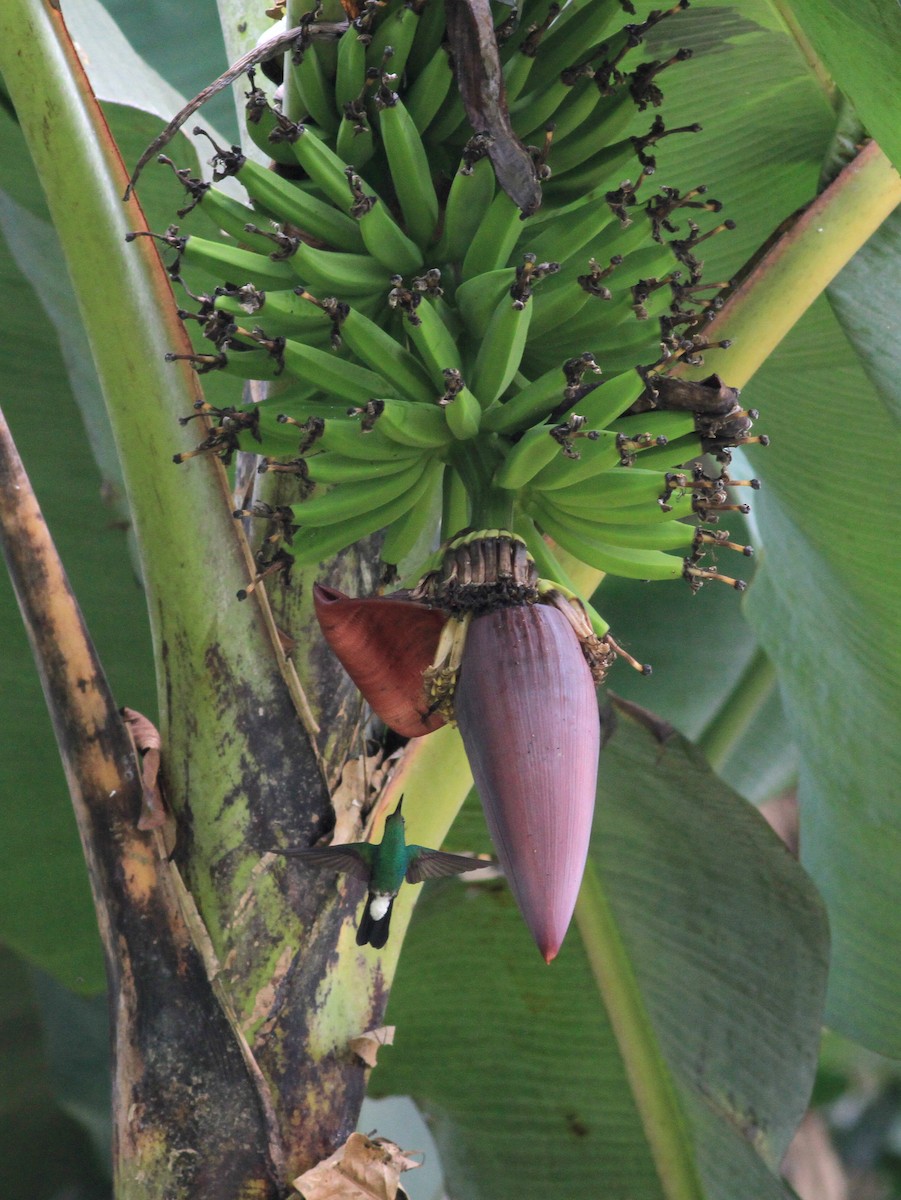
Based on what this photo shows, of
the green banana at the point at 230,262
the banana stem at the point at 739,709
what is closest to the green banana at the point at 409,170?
the green banana at the point at 230,262

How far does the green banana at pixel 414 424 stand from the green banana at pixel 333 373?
0.14ft

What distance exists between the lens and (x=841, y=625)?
146 centimetres

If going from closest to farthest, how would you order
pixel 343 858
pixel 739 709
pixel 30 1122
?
pixel 343 858
pixel 30 1122
pixel 739 709

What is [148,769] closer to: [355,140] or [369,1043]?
[369,1043]

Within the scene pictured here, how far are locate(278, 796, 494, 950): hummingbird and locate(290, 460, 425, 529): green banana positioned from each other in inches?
9.3

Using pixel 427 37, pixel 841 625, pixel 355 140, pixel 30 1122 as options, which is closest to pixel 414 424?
pixel 355 140

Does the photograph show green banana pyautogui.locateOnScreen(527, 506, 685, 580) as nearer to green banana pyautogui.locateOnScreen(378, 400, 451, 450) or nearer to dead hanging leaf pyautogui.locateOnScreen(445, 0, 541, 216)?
green banana pyautogui.locateOnScreen(378, 400, 451, 450)

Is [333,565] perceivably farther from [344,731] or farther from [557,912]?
[557,912]

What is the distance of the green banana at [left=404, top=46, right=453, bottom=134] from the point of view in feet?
2.79

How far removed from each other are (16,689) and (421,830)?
0.72m

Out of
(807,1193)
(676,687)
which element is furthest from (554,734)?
(807,1193)

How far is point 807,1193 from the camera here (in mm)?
2287

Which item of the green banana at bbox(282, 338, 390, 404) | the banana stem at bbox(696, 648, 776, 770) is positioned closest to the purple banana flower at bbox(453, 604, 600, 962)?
the green banana at bbox(282, 338, 390, 404)

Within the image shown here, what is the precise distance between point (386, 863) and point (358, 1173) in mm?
238
